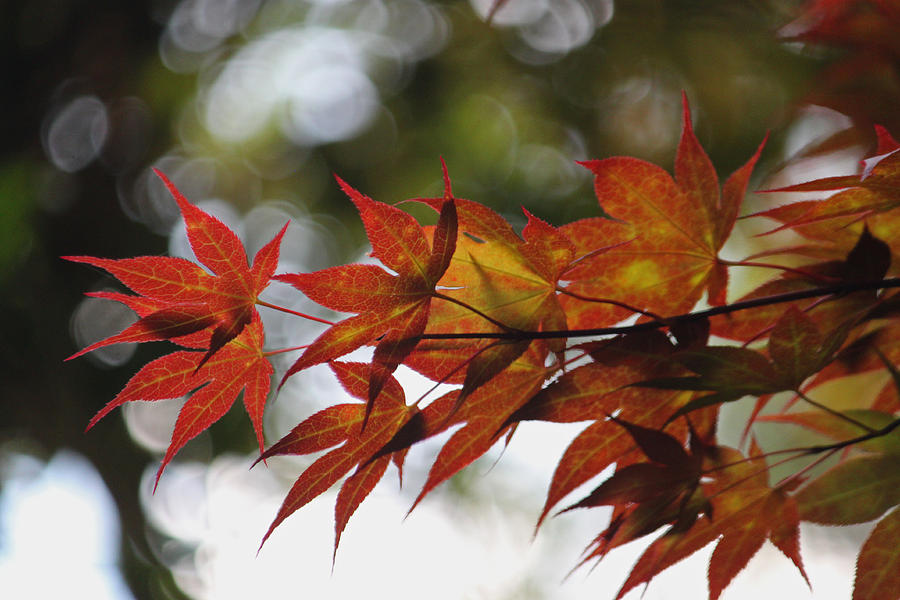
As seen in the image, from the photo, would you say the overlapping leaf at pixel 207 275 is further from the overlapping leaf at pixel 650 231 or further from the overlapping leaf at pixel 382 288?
the overlapping leaf at pixel 650 231

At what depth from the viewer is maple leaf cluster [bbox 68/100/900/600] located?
0.26 meters

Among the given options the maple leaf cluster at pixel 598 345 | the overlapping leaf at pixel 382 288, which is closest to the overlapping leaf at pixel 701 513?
the maple leaf cluster at pixel 598 345

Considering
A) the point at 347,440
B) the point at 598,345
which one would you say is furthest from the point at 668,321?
the point at 347,440

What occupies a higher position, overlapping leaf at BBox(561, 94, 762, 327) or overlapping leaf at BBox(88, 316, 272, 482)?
overlapping leaf at BBox(561, 94, 762, 327)

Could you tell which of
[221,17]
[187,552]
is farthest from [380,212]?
[221,17]

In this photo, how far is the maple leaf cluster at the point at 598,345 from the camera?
0.85 ft

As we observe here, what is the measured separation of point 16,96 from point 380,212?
1.94 m

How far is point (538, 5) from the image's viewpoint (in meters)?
2.02

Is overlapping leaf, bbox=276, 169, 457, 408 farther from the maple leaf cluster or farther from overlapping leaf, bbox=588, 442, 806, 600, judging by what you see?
overlapping leaf, bbox=588, 442, 806, 600

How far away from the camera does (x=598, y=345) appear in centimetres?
27

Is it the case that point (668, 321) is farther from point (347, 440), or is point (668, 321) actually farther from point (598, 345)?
point (347, 440)

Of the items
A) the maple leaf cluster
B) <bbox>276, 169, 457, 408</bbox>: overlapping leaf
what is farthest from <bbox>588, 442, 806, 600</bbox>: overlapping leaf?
<bbox>276, 169, 457, 408</bbox>: overlapping leaf

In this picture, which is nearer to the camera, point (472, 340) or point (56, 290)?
point (472, 340)

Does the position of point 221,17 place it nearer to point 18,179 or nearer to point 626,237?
point 18,179
